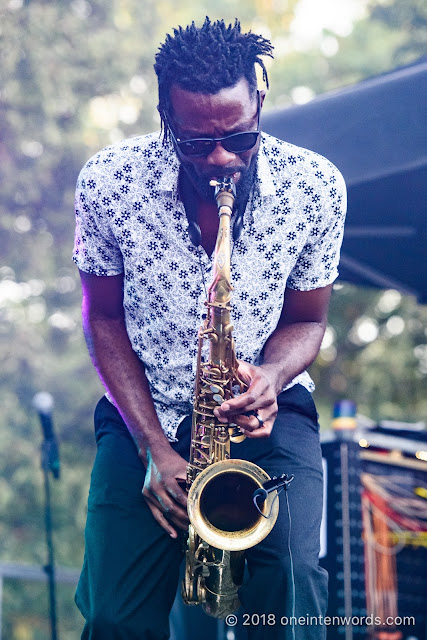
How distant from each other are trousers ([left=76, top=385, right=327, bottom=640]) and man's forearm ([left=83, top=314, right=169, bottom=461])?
11cm

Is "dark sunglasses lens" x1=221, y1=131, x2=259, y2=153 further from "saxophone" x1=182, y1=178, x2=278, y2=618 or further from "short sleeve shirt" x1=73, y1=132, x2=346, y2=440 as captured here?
"short sleeve shirt" x1=73, y1=132, x2=346, y2=440

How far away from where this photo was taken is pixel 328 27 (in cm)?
1894

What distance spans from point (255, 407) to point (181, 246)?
773mm

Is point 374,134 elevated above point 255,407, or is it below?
above

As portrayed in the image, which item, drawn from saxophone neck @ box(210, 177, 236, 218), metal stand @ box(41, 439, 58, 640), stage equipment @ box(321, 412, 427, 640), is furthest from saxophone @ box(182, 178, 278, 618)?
metal stand @ box(41, 439, 58, 640)

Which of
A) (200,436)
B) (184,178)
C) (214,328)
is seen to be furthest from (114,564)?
(184,178)

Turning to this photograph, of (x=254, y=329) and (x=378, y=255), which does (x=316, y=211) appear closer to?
(x=254, y=329)

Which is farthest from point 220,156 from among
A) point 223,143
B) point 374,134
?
point 374,134

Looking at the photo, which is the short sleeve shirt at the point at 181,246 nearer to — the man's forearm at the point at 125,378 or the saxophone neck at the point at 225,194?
the man's forearm at the point at 125,378

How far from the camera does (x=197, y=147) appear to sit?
2941 mm

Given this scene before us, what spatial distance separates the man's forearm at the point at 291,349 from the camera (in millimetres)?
3029

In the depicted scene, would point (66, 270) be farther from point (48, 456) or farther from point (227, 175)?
point (227, 175)

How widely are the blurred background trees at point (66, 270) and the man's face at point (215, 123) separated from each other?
37.7 ft

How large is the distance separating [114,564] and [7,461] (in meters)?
11.6
